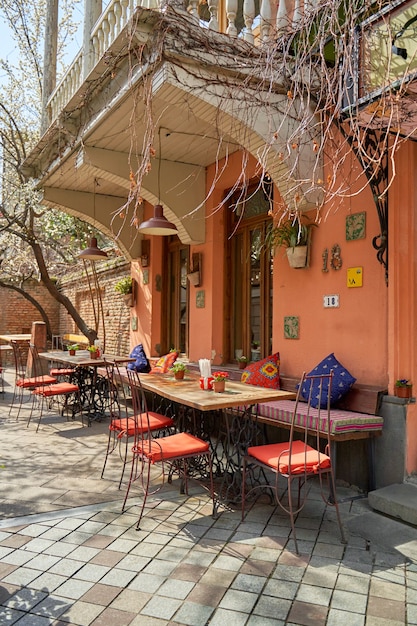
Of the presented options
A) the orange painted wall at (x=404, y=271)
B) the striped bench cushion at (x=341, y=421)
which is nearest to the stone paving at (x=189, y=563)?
the striped bench cushion at (x=341, y=421)

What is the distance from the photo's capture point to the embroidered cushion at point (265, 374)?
186 inches

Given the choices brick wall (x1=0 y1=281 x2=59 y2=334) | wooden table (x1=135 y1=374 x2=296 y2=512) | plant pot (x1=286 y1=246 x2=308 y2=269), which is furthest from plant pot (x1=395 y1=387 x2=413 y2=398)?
brick wall (x1=0 y1=281 x2=59 y2=334)

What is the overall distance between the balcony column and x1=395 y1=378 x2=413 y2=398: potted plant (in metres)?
4.13

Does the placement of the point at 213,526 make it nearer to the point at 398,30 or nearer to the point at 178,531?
the point at 178,531

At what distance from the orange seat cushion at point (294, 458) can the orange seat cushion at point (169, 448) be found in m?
0.38

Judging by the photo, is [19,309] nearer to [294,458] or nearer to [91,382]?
[91,382]

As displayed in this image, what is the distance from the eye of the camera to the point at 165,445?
334cm

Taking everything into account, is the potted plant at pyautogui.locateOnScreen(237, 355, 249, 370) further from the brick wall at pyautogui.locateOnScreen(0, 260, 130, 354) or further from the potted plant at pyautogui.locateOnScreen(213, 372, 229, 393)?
the brick wall at pyautogui.locateOnScreen(0, 260, 130, 354)

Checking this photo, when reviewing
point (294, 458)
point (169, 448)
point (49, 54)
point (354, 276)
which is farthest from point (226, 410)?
point (49, 54)

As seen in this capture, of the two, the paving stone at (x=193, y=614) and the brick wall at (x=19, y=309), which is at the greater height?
the brick wall at (x=19, y=309)

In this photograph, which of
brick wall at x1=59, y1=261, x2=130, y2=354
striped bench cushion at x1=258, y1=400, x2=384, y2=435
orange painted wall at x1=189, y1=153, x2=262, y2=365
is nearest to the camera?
striped bench cushion at x1=258, y1=400, x2=384, y2=435

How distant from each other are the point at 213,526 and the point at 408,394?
1.77m

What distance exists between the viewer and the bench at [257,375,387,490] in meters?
3.54

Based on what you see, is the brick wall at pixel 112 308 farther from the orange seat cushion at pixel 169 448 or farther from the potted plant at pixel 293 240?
the orange seat cushion at pixel 169 448
